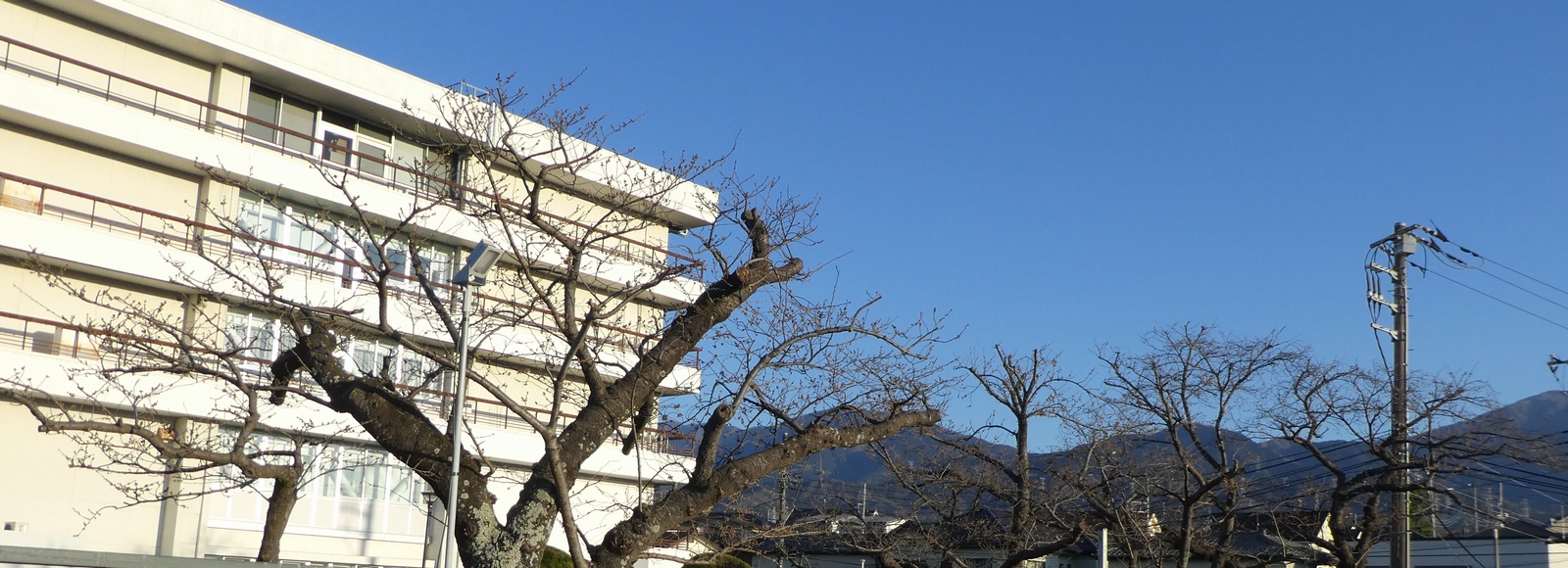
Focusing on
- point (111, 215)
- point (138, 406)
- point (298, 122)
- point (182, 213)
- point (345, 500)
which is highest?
point (298, 122)

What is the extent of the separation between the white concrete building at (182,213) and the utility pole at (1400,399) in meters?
13.1

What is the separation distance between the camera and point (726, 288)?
1404 cm

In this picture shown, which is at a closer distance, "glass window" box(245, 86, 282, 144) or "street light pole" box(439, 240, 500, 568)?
"street light pole" box(439, 240, 500, 568)

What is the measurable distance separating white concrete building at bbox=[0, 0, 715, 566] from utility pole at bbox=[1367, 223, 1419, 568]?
43.1 feet

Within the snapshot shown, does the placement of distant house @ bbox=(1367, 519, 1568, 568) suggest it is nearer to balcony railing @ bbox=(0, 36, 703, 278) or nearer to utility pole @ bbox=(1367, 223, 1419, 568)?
utility pole @ bbox=(1367, 223, 1419, 568)

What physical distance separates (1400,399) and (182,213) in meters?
24.6

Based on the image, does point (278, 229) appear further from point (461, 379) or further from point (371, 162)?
point (461, 379)

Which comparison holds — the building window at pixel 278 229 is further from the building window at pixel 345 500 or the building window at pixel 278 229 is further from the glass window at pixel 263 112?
the building window at pixel 345 500

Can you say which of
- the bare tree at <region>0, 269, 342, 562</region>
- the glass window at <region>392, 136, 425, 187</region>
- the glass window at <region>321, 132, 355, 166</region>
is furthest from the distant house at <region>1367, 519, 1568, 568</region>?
the bare tree at <region>0, 269, 342, 562</region>

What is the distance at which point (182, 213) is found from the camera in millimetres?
25750

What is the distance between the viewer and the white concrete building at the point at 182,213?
23.0m

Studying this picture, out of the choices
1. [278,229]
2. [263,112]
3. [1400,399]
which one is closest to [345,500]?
[278,229]

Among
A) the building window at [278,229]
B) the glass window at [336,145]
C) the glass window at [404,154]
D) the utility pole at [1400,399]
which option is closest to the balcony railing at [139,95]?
the glass window at [336,145]

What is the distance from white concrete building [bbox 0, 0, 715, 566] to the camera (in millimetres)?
23016
